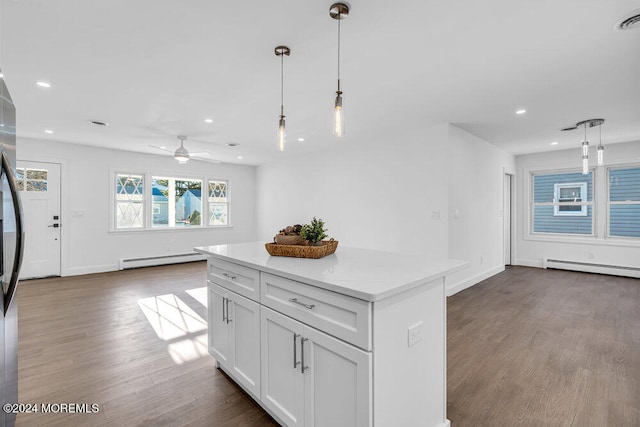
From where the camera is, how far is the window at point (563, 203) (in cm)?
592

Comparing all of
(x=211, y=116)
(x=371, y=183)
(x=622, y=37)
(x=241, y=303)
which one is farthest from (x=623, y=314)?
(x=211, y=116)

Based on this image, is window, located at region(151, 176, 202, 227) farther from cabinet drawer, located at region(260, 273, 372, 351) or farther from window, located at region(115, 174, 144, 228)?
cabinet drawer, located at region(260, 273, 372, 351)

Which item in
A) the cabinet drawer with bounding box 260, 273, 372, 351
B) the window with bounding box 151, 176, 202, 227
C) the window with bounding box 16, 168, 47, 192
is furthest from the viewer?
the window with bounding box 151, 176, 202, 227

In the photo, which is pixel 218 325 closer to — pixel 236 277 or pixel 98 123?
pixel 236 277

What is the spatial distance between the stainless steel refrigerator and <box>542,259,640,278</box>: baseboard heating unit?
785 centimetres

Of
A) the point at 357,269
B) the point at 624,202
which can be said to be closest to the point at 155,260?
the point at 357,269

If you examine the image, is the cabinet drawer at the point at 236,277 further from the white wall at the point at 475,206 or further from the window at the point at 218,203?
the window at the point at 218,203

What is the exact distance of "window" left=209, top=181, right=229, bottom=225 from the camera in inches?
297

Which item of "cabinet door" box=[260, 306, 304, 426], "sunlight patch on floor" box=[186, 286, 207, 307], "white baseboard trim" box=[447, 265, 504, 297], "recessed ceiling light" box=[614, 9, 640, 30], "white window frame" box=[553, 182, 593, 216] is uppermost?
"recessed ceiling light" box=[614, 9, 640, 30]

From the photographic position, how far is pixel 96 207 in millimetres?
5867

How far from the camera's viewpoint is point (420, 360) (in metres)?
1.49

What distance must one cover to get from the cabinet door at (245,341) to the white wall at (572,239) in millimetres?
6541

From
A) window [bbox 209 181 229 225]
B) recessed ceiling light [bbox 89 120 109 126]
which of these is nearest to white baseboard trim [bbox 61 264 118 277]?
window [bbox 209 181 229 225]

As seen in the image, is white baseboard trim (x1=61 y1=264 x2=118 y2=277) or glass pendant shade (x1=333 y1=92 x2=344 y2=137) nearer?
glass pendant shade (x1=333 y1=92 x2=344 y2=137)
